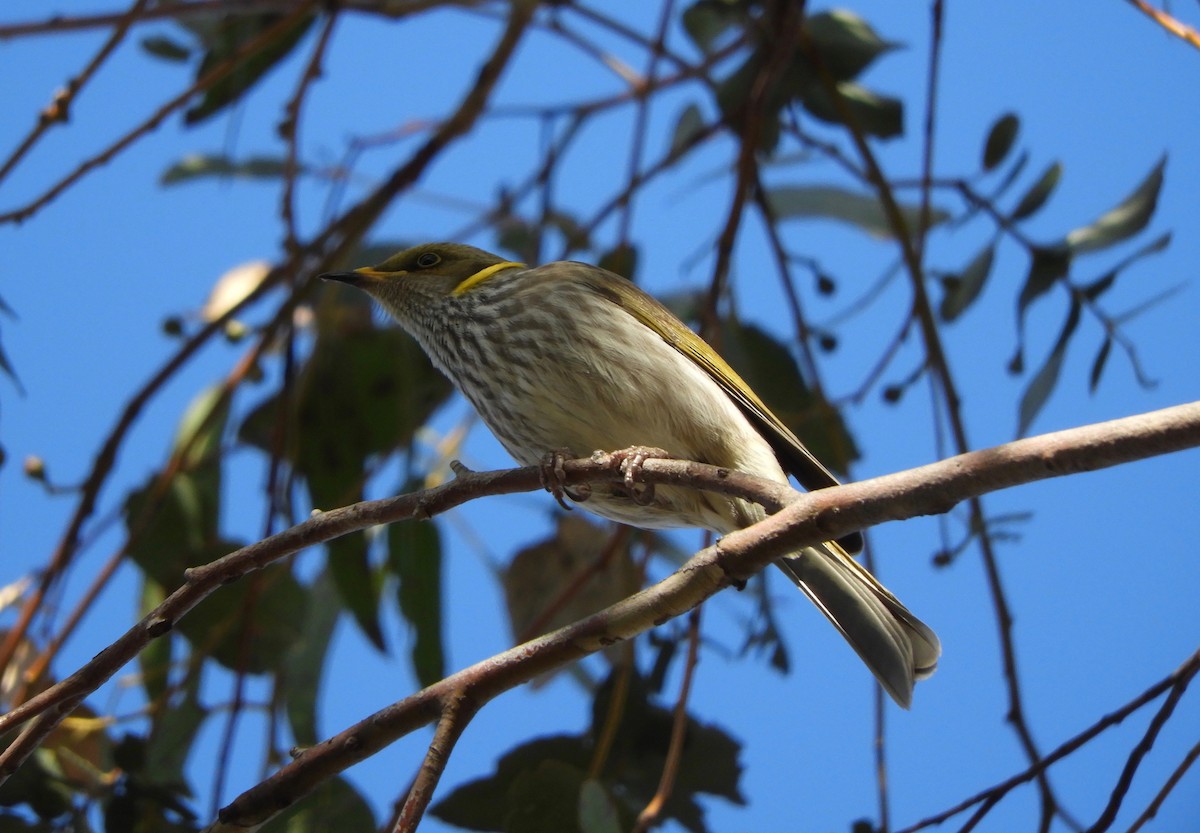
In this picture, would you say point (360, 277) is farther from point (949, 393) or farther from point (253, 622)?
point (949, 393)

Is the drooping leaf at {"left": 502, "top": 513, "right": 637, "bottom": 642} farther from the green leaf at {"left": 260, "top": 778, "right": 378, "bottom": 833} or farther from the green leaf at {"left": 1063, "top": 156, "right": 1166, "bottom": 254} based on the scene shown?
the green leaf at {"left": 1063, "top": 156, "right": 1166, "bottom": 254}

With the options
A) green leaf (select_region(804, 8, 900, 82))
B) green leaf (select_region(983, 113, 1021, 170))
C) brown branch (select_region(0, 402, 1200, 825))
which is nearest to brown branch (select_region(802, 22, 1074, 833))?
green leaf (select_region(804, 8, 900, 82))

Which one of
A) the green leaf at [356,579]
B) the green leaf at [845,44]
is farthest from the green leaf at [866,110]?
the green leaf at [356,579]

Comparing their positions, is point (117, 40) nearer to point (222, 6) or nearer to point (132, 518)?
point (222, 6)

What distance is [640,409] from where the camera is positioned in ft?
8.59

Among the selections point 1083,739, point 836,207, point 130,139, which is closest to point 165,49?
point 130,139

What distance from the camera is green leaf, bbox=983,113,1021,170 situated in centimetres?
346

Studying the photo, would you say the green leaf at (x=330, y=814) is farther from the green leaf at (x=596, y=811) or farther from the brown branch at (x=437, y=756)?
the brown branch at (x=437, y=756)

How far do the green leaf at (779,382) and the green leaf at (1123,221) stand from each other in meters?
0.82

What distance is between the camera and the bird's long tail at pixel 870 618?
231 centimetres

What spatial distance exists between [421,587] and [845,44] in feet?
6.51

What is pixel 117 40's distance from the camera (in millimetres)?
2861

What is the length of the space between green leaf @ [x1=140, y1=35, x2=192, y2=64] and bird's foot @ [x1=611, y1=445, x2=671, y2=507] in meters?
2.87

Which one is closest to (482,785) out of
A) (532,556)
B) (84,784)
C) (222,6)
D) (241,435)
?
(84,784)
